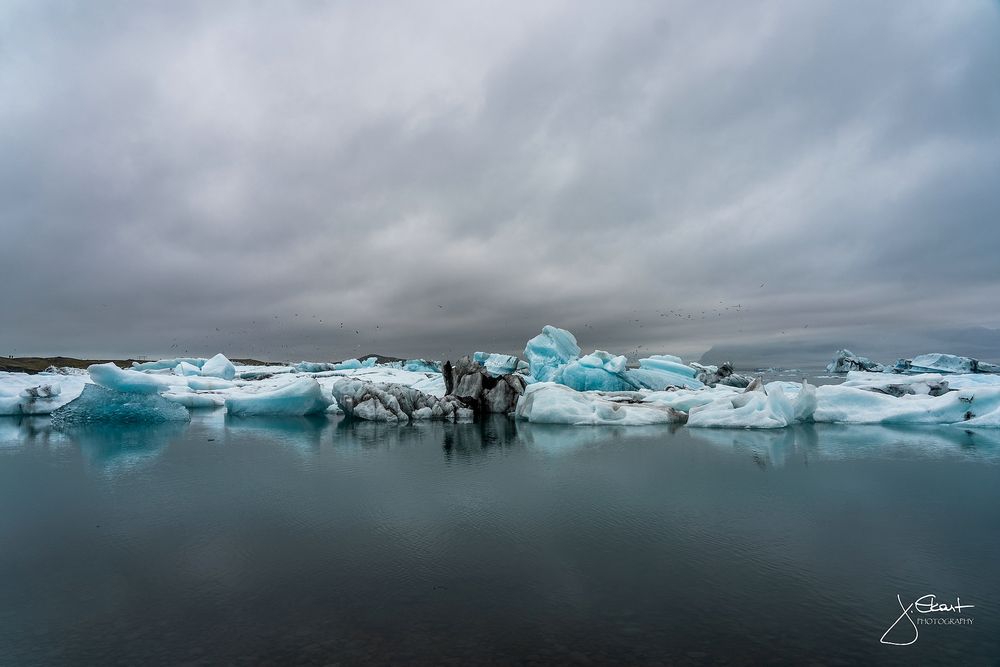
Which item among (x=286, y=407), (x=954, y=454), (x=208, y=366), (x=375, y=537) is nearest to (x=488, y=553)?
(x=375, y=537)

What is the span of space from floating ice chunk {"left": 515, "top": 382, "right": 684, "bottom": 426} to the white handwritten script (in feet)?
39.9

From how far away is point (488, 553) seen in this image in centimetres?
510

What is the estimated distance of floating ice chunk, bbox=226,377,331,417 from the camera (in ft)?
64.8

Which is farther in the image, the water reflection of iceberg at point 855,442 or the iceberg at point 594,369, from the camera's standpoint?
the iceberg at point 594,369

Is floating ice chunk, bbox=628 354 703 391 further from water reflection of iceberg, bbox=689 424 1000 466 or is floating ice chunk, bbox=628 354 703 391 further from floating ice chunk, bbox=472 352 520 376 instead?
water reflection of iceberg, bbox=689 424 1000 466

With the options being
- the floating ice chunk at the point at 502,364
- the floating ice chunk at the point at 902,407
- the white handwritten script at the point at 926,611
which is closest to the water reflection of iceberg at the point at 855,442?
the floating ice chunk at the point at 902,407

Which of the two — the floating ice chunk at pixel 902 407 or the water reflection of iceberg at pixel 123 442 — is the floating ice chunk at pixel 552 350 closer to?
the floating ice chunk at pixel 902 407

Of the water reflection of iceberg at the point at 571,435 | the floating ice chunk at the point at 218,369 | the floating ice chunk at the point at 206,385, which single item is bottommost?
the water reflection of iceberg at the point at 571,435

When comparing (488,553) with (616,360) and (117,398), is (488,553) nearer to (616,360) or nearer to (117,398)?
(117,398)

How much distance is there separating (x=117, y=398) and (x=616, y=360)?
2028 cm

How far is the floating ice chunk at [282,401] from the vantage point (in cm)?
1977

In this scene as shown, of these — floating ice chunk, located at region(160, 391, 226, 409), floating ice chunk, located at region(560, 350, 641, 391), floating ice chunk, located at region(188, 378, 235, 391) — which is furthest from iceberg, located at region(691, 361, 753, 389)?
Result: floating ice chunk, located at region(188, 378, 235, 391)

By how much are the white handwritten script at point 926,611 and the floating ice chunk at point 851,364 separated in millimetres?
46508

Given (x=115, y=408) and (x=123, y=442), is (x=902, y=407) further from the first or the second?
(x=115, y=408)
